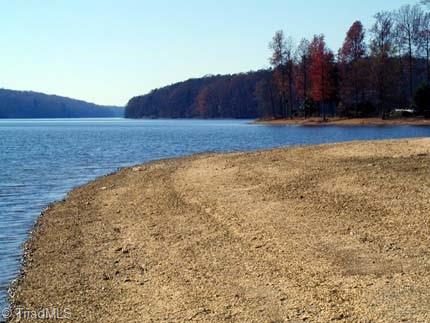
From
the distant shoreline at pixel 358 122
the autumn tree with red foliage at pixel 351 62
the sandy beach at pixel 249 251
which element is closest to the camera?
the sandy beach at pixel 249 251

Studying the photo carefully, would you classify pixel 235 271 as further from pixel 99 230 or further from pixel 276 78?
pixel 276 78

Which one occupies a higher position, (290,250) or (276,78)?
(276,78)

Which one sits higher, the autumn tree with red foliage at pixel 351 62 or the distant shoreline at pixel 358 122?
the autumn tree with red foliage at pixel 351 62

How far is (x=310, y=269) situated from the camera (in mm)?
8453

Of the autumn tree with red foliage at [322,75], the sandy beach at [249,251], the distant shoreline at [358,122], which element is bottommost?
the distant shoreline at [358,122]

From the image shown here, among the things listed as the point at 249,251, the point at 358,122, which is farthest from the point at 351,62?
the point at 249,251

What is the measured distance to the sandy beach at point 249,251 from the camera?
24.0 ft

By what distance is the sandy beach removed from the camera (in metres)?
7.31

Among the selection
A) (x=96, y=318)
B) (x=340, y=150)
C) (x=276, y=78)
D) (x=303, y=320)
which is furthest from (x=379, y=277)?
(x=276, y=78)

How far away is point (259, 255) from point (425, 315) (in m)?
3.49

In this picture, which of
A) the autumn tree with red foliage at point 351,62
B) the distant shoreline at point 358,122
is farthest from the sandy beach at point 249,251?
the autumn tree with red foliage at point 351,62

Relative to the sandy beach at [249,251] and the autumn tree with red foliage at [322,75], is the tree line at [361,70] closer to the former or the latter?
the autumn tree with red foliage at [322,75]

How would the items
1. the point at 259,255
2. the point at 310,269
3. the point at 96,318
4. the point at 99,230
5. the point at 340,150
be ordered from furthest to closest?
1. the point at 340,150
2. the point at 99,230
3. the point at 259,255
4. the point at 310,269
5. the point at 96,318

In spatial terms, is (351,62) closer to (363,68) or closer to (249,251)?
(363,68)
